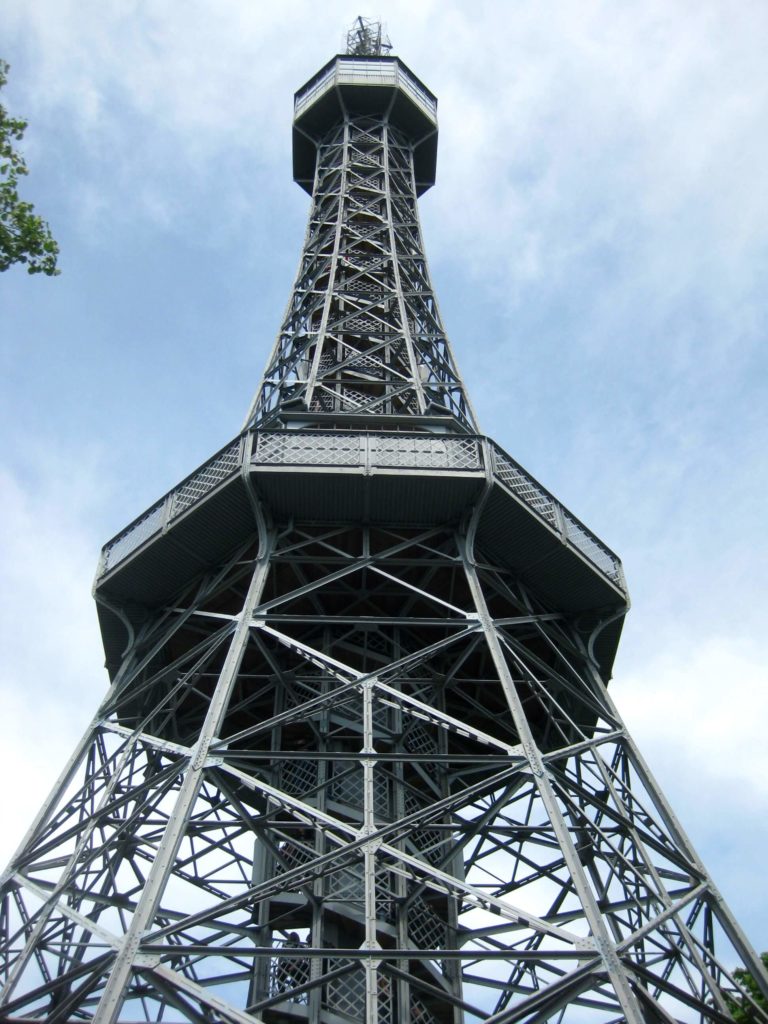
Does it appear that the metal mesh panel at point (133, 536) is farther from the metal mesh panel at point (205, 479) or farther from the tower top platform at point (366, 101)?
the tower top platform at point (366, 101)

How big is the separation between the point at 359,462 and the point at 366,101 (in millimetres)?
24100

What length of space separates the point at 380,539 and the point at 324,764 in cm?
423

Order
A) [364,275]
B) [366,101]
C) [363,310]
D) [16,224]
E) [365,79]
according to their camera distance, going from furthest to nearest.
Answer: [366,101]
[365,79]
[364,275]
[363,310]
[16,224]

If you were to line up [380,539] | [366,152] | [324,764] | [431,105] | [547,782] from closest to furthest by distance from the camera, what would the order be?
[547,782] < [324,764] < [380,539] < [366,152] < [431,105]

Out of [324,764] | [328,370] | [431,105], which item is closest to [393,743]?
[324,764]

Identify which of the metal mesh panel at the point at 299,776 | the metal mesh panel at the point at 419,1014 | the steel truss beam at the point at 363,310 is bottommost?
the metal mesh panel at the point at 419,1014

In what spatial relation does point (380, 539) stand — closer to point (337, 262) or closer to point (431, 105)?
point (337, 262)

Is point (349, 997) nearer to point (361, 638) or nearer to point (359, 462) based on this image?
point (361, 638)

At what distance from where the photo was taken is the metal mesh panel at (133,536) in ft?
63.2

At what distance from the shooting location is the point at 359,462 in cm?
1797

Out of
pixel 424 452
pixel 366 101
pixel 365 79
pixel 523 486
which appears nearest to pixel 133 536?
pixel 424 452

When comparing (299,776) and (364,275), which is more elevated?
(364,275)

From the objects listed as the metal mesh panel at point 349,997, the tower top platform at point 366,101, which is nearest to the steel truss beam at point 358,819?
the metal mesh panel at point 349,997

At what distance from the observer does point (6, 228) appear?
12.5 m
